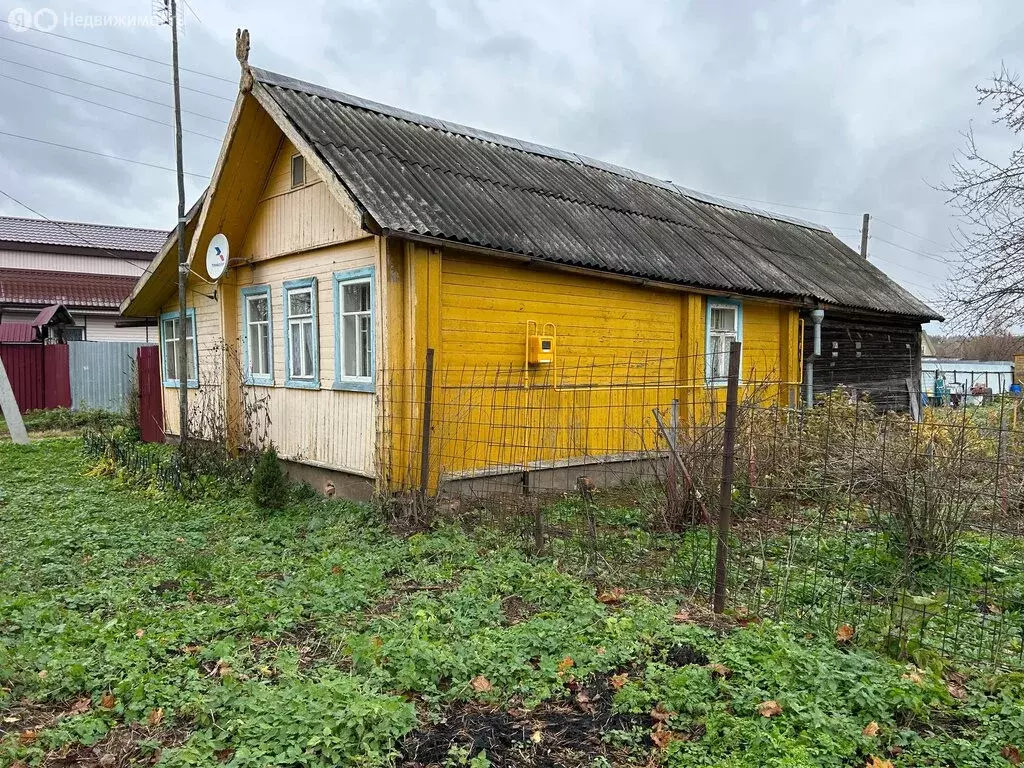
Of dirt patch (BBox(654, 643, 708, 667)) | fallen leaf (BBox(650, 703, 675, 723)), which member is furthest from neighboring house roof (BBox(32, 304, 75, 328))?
fallen leaf (BBox(650, 703, 675, 723))

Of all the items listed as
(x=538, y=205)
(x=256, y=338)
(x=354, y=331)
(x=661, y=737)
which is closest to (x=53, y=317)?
(x=256, y=338)

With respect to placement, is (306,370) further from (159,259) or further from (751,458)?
(751,458)

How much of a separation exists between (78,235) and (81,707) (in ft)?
106

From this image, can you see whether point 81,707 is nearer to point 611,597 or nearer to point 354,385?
point 611,597

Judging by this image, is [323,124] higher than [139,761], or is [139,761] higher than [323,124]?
[323,124]

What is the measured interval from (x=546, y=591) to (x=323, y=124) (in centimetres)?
681

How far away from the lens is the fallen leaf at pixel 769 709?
11.2 feet

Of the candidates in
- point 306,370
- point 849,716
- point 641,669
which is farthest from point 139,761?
point 306,370

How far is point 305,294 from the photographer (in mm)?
9828

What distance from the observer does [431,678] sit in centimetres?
396

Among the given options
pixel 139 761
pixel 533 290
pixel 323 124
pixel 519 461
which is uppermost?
pixel 323 124

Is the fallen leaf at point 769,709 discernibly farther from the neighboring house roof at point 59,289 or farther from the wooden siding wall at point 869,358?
the neighboring house roof at point 59,289

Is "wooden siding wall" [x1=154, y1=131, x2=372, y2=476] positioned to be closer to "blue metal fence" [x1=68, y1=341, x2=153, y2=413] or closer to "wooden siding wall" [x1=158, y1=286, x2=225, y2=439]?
"wooden siding wall" [x1=158, y1=286, x2=225, y2=439]

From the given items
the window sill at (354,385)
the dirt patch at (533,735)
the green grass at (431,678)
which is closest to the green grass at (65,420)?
the window sill at (354,385)
